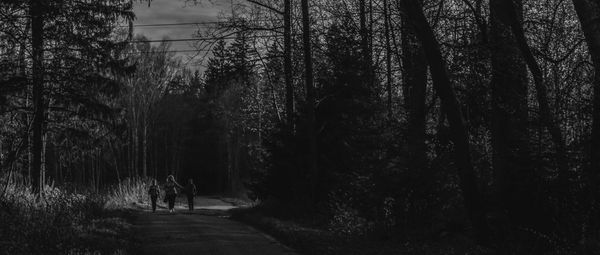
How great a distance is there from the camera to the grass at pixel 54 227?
9.62 metres

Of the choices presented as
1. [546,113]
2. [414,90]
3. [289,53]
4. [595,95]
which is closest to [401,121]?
[414,90]

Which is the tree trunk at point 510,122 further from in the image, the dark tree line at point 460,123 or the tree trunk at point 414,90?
the tree trunk at point 414,90

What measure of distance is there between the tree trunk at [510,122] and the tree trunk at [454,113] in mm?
431

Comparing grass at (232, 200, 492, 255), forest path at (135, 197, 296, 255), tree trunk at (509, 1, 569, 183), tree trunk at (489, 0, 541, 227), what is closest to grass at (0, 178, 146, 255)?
forest path at (135, 197, 296, 255)

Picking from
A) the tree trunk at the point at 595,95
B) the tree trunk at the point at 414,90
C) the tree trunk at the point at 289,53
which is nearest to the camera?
the tree trunk at the point at 595,95

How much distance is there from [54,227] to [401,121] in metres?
9.35

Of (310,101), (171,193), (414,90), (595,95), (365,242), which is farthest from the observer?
(171,193)

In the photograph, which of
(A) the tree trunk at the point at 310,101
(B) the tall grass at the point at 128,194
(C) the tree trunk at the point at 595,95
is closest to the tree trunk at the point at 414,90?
(A) the tree trunk at the point at 310,101

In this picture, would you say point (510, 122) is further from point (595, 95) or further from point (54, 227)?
point (54, 227)

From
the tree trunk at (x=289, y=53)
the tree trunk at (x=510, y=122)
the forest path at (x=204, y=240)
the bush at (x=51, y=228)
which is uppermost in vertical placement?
the tree trunk at (x=289, y=53)

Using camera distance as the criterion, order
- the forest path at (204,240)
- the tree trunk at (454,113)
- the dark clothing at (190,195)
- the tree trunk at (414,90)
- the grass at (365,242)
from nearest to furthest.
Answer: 1. the tree trunk at (454,113)
2. the grass at (365,242)
3. the forest path at (204,240)
4. the tree trunk at (414,90)
5. the dark clothing at (190,195)

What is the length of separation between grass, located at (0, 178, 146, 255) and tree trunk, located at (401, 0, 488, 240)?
602 centimetres

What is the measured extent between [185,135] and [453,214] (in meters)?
63.3

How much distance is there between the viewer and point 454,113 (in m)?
10.6
